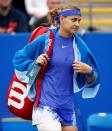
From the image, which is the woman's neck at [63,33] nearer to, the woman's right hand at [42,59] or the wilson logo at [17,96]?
the woman's right hand at [42,59]

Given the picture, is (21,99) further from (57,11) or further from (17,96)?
(57,11)

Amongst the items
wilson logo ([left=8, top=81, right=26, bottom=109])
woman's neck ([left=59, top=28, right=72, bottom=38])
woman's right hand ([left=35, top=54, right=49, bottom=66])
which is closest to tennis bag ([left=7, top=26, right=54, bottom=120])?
wilson logo ([left=8, top=81, right=26, bottom=109])

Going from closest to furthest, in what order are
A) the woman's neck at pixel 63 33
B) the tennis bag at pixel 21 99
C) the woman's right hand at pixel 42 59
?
the woman's right hand at pixel 42 59 < the woman's neck at pixel 63 33 < the tennis bag at pixel 21 99

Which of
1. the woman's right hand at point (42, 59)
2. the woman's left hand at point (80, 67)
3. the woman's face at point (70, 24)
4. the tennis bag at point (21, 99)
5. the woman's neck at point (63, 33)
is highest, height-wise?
the woman's face at point (70, 24)

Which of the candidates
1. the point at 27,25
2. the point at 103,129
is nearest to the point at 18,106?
the point at 103,129

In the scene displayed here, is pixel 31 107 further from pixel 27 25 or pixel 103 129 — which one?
pixel 27 25

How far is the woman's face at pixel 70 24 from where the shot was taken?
5.77m

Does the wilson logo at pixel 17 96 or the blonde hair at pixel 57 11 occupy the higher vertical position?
the blonde hair at pixel 57 11

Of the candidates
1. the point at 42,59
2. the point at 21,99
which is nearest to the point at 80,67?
the point at 42,59

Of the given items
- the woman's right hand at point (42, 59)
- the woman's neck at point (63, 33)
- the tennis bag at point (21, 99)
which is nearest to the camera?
the woman's right hand at point (42, 59)

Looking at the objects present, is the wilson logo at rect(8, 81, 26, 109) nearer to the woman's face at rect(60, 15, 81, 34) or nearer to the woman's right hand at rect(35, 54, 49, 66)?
the woman's right hand at rect(35, 54, 49, 66)

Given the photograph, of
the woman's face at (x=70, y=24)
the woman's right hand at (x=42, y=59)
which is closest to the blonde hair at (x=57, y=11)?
the woman's face at (x=70, y=24)

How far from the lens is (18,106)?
6152mm

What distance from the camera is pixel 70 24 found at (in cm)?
580
